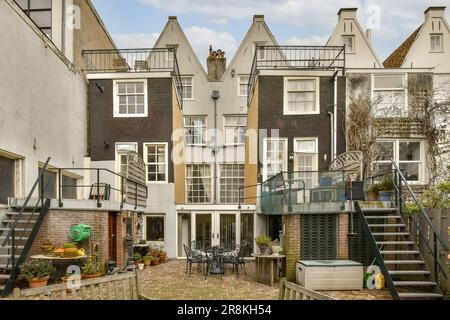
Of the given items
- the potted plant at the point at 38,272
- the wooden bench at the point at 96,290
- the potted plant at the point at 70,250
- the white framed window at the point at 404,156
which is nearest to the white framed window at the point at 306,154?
the white framed window at the point at 404,156

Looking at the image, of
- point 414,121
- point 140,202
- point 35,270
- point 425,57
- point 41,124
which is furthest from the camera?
point 425,57

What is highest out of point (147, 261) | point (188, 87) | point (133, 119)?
point (188, 87)

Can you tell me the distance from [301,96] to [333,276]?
8696 mm

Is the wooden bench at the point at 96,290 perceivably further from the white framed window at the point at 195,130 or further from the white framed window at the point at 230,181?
the white framed window at the point at 195,130

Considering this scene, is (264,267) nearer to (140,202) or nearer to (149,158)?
(140,202)

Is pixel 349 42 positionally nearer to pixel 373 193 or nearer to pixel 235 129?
pixel 235 129

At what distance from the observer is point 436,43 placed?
53.2ft

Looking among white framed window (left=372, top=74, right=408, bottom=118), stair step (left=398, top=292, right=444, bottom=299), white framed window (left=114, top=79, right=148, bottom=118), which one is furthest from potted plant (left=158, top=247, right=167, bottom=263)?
white framed window (left=372, top=74, right=408, bottom=118)

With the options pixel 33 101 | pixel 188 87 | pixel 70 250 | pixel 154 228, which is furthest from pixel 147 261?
pixel 188 87

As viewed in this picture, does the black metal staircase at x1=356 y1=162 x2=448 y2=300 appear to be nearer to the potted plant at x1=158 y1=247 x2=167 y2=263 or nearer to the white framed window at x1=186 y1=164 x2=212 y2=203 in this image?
the potted plant at x1=158 y1=247 x2=167 y2=263

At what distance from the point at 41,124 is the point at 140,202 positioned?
4417 millimetres

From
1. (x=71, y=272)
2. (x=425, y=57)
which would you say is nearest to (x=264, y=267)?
(x=71, y=272)

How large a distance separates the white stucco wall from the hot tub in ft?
27.5
